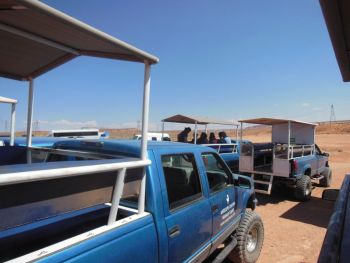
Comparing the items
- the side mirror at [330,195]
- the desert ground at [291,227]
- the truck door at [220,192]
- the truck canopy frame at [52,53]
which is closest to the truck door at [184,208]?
the truck door at [220,192]

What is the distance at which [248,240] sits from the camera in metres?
4.73

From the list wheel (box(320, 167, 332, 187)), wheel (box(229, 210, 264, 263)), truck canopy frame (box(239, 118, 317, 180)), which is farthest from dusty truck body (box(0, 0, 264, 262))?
wheel (box(320, 167, 332, 187))

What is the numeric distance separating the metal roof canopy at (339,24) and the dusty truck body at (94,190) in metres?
1.34

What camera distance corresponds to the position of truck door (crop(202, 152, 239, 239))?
361 cm

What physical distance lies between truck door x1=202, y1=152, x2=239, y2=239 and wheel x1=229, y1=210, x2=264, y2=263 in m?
0.37

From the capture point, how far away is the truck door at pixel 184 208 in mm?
2742

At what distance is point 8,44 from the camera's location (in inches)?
115

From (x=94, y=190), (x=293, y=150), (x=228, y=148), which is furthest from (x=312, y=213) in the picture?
(x=94, y=190)

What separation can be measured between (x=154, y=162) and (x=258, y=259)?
10.3 ft

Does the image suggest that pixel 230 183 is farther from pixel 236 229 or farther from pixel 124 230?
pixel 124 230

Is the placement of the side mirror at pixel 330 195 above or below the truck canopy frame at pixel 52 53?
below

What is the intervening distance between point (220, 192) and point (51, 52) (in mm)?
2459

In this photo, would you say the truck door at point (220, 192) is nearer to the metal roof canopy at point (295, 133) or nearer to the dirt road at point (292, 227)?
the dirt road at point (292, 227)

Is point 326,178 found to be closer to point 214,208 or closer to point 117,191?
point 214,208
